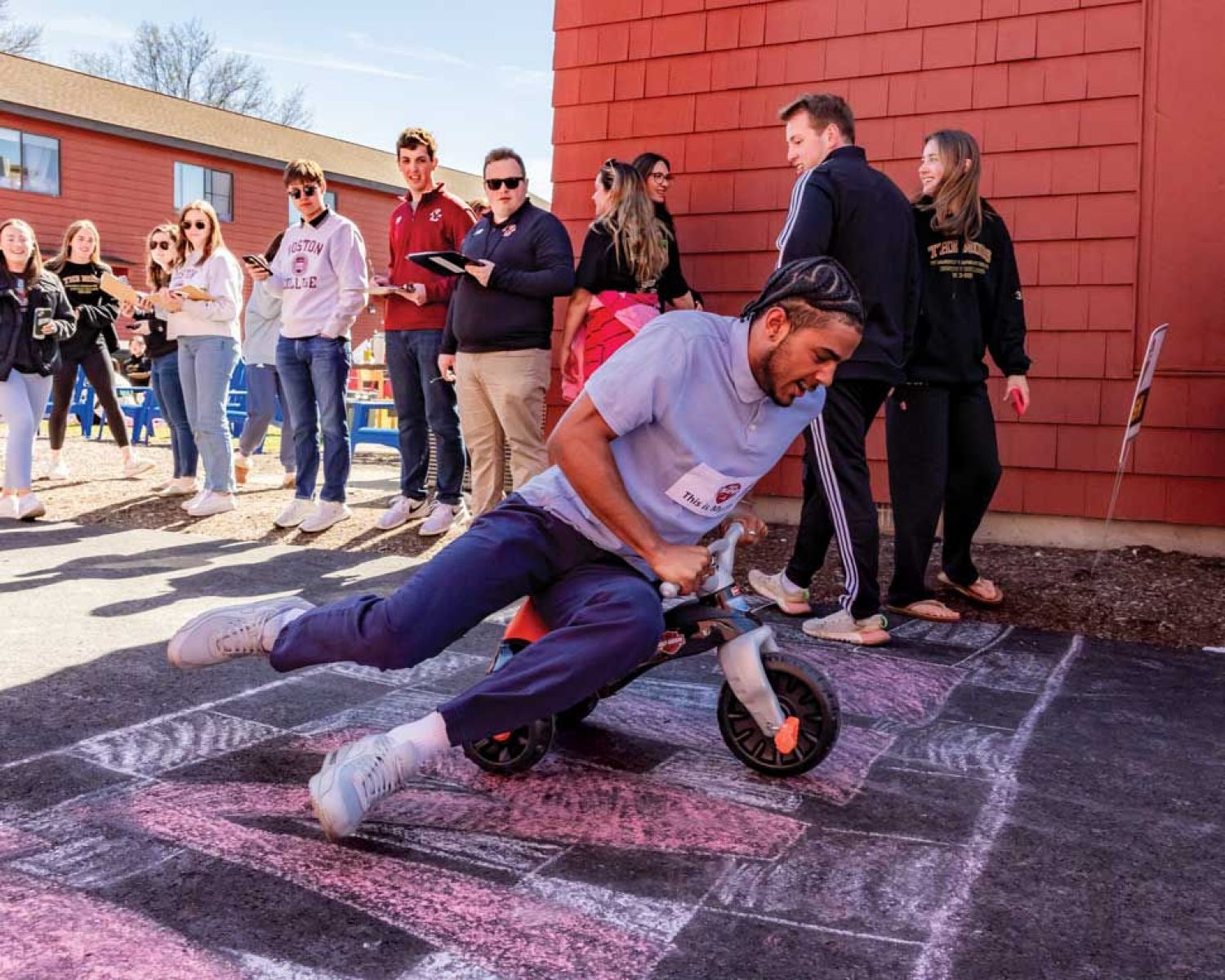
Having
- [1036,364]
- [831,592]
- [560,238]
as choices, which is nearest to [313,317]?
[560,238]

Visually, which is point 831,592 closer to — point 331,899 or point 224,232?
point 331,899

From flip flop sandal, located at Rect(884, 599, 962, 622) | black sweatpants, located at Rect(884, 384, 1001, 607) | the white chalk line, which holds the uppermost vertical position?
black sweatpants, located at Rect(884, 384, 1001, 607)

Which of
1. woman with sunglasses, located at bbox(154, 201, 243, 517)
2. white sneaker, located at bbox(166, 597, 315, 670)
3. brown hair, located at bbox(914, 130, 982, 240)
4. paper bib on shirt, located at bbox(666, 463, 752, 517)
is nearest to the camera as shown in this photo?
paper bib on shirt, located at bbox(666, 463, 752, 517)

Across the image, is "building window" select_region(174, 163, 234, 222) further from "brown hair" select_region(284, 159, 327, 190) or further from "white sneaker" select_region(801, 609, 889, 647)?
"white sneaker" select_region(801, 609, 889, 647)

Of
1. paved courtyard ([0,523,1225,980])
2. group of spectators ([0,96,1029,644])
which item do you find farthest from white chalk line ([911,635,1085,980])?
group of spectators ([0,96,1029,644])

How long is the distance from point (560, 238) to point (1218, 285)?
327 centimetres

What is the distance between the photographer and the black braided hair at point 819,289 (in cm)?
263

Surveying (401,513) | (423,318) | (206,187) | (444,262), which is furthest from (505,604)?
(206,187)

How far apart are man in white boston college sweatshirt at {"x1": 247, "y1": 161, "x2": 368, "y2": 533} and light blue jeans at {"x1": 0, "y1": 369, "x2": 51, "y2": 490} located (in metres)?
1.57

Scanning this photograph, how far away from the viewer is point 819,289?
2.64 meters

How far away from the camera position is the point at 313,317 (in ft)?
22.3

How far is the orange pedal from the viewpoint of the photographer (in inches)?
113

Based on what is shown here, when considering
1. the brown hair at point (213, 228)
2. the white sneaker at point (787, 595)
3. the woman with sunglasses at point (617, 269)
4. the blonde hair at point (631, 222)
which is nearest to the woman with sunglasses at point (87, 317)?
the brown hair at point (213, 228)

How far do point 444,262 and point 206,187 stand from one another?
2557 cm
